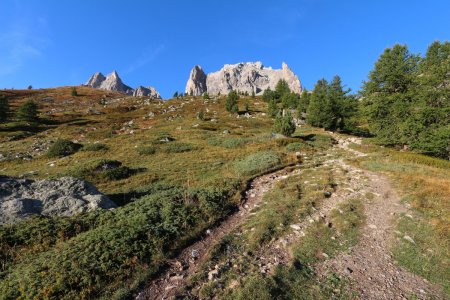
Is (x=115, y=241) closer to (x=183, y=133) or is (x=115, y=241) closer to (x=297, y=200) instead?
(x=297, y=200)

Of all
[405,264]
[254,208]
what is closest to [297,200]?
[254,208]

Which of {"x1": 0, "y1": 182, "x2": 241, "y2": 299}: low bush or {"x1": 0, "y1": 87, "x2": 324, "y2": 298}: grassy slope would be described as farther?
{"x1": 0, "y1": 87, "x2": 324, "y2": 298}: grassy slope

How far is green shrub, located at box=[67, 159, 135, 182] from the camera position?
20661 millimetres

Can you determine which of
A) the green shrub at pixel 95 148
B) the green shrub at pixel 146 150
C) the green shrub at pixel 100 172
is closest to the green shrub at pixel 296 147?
the green shrub at pixel 146 150

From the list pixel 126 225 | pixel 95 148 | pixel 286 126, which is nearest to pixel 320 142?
pixel 286 126

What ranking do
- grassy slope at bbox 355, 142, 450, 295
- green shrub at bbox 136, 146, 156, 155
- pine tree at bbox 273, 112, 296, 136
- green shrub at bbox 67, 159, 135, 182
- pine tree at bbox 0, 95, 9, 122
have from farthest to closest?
pine tree at bbox 0, 95, 9, 122 → pine tree at bbox 273, 112, 296, 136 → green shrub at bbox 136, 146, 156, 155 → green shrub at bbox 67, 159, 135, 182 → grassy slope at bbox 355, 142, 450, 295

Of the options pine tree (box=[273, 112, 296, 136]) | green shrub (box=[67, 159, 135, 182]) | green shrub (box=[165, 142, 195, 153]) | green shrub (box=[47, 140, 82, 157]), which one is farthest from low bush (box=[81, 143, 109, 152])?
pine tree (box=[273, 112, 296, 136])

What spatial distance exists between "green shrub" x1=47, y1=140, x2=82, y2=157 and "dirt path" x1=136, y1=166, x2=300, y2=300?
29085mm

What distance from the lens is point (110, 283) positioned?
7457 mm

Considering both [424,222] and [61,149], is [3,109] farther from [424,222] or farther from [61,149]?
[424,222]

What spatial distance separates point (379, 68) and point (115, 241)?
31746 mm

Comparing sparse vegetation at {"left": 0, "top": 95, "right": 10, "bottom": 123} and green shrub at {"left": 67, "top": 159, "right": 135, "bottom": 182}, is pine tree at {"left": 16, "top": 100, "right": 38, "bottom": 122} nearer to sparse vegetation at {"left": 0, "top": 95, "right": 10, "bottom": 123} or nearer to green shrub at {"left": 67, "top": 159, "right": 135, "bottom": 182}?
sparse vegetation at {"left": 0, "top": 95, "right": 10, "bottom": 123}

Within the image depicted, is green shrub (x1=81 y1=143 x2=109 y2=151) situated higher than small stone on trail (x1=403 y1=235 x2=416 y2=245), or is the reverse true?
green shrub (x1=81 y1=143 x2=109 y2=151)

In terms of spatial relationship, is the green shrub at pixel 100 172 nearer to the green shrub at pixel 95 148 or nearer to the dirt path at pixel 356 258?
the green shrub at pixel 95 148
